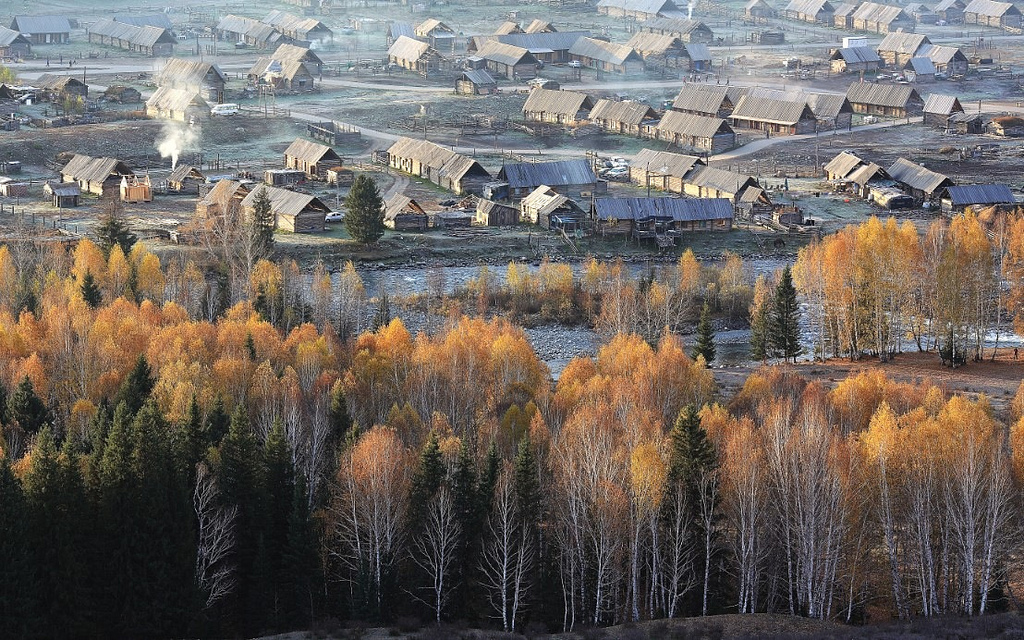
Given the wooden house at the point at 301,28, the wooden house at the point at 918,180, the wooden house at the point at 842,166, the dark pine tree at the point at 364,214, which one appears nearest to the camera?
the dark pine tree at the point at 364,214

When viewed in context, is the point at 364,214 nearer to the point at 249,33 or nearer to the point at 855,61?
the point at 855,61

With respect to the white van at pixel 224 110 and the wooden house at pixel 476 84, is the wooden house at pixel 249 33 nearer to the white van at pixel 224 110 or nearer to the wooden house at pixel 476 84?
the wooden house at pixel 476 84

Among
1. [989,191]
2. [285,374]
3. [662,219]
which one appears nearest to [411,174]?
[662,219]

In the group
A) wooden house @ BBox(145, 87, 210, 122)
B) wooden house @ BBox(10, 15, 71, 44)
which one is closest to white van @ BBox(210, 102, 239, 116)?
wooden house @ BBox(145, 87, 210, 122)

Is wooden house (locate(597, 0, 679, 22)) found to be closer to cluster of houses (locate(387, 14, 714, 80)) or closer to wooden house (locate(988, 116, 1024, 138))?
cluster of houses (locate(387, 14, 714, 80))

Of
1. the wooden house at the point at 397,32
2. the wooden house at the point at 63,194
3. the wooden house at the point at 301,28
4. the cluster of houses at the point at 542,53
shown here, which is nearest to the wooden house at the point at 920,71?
the cluster of houses at the point at 542,53
